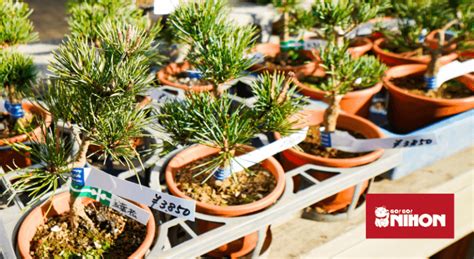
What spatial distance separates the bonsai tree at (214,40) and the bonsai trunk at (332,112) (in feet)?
1.19

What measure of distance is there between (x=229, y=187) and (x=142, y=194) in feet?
0.97

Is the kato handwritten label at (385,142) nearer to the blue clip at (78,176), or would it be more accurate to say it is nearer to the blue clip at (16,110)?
the blue clip at (78,176)

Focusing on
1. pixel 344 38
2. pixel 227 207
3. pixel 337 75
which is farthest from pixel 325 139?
pixel 344 38

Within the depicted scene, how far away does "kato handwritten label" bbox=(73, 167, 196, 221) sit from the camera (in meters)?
1.09

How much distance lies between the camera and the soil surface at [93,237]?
1.10 metres

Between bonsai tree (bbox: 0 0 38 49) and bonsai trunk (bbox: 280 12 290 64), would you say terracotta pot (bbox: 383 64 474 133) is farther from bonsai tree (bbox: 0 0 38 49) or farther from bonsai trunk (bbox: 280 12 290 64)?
bonsai tree (bbox: 0 0 38 49)

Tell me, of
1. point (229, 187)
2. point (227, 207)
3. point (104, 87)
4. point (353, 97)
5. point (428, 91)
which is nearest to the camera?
point (104, 87)

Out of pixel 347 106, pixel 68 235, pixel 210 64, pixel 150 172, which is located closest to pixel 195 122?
pixel 210 64

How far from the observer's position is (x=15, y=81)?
1.44 meters

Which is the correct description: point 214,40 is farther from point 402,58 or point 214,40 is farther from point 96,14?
point 402,58

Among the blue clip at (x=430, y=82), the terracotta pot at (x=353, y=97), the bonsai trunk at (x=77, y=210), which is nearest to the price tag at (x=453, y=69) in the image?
the blue clip at (x=430, y=82)

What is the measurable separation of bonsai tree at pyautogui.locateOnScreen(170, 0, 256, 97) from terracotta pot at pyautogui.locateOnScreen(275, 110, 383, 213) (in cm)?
32

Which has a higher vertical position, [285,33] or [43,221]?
[285,33]

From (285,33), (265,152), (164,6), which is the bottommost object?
(265,152)
